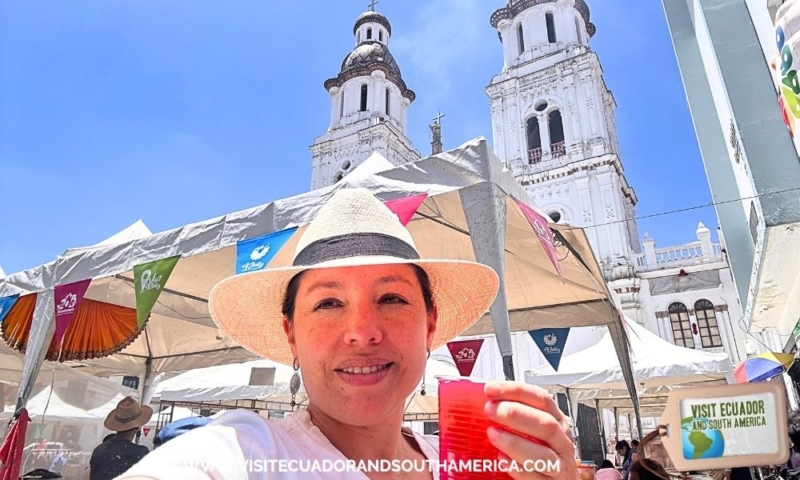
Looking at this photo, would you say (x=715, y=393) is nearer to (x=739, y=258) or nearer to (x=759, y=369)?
(x=759, y=369)

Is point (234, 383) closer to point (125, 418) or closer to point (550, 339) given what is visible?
point (125, 418)

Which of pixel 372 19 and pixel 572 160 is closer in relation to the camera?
pixel 572 160

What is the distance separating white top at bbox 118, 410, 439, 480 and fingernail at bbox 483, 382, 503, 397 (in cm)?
34

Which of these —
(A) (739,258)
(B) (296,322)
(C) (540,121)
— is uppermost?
(C) (540,121)

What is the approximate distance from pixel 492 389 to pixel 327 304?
44 centimetres

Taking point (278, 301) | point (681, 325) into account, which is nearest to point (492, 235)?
point (278, 301)

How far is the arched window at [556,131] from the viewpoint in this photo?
23.0 m

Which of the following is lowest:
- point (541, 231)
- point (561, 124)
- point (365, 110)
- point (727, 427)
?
point (727, 427)

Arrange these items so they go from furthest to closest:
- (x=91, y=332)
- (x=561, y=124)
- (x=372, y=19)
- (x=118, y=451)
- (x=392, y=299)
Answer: (x=372, y=19) < (x=561, y=124) < (x=91, y=332) < (x=118, y=451) < (x=392, y=299)

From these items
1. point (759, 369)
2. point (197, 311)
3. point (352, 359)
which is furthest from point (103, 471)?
point (759, 369)

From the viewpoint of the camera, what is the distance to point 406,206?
3.32 metres

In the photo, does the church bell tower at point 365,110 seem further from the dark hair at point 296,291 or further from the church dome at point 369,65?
the dark hair at point 296,291

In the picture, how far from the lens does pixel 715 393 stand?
2.07 meters

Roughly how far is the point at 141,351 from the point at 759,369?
10.1m
